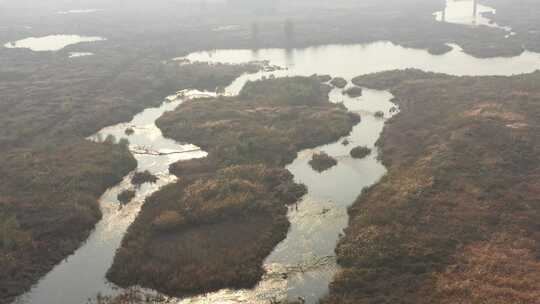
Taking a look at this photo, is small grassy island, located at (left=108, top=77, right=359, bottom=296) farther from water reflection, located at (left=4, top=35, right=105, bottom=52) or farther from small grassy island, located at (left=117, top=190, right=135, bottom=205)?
water reflection, located at (left=4, top=35, right=105, bottom=52)

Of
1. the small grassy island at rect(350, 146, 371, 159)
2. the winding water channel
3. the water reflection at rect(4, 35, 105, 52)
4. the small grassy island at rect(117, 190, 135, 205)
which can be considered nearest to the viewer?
the winding water channel

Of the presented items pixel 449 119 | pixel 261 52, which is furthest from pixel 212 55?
pixel 449 119

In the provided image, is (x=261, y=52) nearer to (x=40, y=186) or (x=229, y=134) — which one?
(x=229, y=134)

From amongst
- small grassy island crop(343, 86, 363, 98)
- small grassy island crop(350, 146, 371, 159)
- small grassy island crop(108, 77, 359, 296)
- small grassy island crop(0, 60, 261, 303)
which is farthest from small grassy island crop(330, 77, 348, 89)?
small grassy island crop(350, 146, 371, 159)

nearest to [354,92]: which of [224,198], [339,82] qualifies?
[339,82]

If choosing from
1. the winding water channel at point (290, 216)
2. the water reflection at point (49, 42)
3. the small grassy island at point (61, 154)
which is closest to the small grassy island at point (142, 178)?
the winding water channel at point (290, 216)

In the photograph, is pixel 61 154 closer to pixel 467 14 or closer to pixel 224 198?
pixel 224 198
